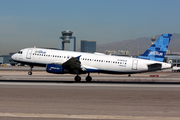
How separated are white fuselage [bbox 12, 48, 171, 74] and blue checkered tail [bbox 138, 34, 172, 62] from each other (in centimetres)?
117

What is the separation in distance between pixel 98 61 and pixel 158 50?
392 inches

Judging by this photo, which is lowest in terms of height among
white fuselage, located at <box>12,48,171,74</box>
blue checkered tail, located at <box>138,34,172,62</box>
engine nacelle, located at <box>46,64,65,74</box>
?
engine nacelle, located at <box>46,64,65,74</box>

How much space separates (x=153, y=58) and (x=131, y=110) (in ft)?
77.5

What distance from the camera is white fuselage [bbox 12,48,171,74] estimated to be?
36.8 meters

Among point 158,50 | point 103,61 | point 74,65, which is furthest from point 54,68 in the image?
point 158,50

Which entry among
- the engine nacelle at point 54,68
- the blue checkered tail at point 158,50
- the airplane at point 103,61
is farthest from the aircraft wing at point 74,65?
the blue checkered tail at point 158,50

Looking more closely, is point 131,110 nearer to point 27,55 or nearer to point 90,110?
point 90,110

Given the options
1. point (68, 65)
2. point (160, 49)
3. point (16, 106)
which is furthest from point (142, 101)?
point (160, 49)

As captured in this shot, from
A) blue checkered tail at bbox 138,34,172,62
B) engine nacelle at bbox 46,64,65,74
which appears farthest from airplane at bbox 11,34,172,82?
engine nacelle at bbox 46,64,65,74

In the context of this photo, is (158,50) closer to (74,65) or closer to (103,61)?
(103,61)

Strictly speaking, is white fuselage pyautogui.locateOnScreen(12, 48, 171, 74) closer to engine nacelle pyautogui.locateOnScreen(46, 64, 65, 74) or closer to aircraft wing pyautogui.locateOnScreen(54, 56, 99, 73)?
aircraft wing pyautogui.locateOnScreen(54, 56, 99, 73)

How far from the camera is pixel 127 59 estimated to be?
37469 millimetres

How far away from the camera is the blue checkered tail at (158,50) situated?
124 ft

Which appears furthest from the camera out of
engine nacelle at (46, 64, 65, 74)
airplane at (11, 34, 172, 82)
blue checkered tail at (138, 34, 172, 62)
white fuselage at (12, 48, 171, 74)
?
blue checkered tail at (138, 34, 172, 62)
